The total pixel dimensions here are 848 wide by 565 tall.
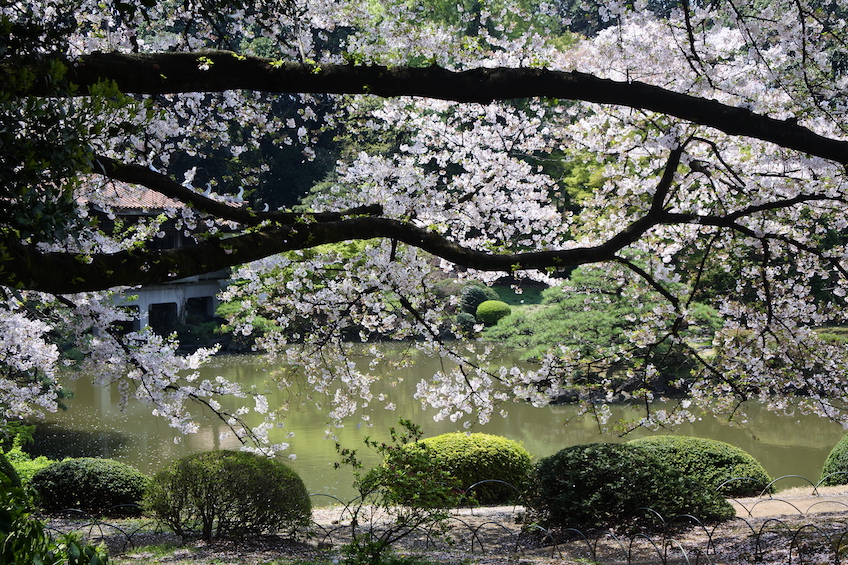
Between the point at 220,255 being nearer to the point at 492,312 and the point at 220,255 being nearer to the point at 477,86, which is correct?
the point at 477,86

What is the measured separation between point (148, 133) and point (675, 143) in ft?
14.2

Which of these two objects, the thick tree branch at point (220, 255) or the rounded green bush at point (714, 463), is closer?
the thick tree branch at point (220, 255)

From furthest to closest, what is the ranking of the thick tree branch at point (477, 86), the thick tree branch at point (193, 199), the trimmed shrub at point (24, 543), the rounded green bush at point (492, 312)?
the rounded green bush at point (492, 312) < the thick tree branch at point (193, 199) < the thick tree branch at point (477, 86) < the trimmed shrub at point (24, 543)

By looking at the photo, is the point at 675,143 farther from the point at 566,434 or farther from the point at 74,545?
the point at 566,434

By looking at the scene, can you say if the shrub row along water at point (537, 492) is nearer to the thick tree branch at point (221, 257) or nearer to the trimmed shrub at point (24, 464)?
the thick tree branch at point (221, 257)

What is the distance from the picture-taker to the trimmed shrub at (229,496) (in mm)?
6500

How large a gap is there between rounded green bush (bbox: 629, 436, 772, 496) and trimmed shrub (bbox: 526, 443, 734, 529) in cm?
143

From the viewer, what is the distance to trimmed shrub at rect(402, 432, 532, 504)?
8.66 meters

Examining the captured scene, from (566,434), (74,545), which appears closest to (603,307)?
(566,434)

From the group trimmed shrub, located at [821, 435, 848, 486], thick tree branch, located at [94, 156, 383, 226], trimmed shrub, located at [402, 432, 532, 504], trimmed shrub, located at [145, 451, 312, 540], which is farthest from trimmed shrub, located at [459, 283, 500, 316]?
thick tree branch, located at [94, 156, 383, 226]

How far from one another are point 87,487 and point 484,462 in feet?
15.3

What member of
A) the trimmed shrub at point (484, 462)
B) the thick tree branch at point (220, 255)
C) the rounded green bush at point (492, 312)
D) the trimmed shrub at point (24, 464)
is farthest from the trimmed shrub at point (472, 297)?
the thick tree branch at point (220, 255)

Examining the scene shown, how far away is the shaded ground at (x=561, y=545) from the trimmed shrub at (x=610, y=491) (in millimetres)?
144

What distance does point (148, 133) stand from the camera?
20.2 ft
